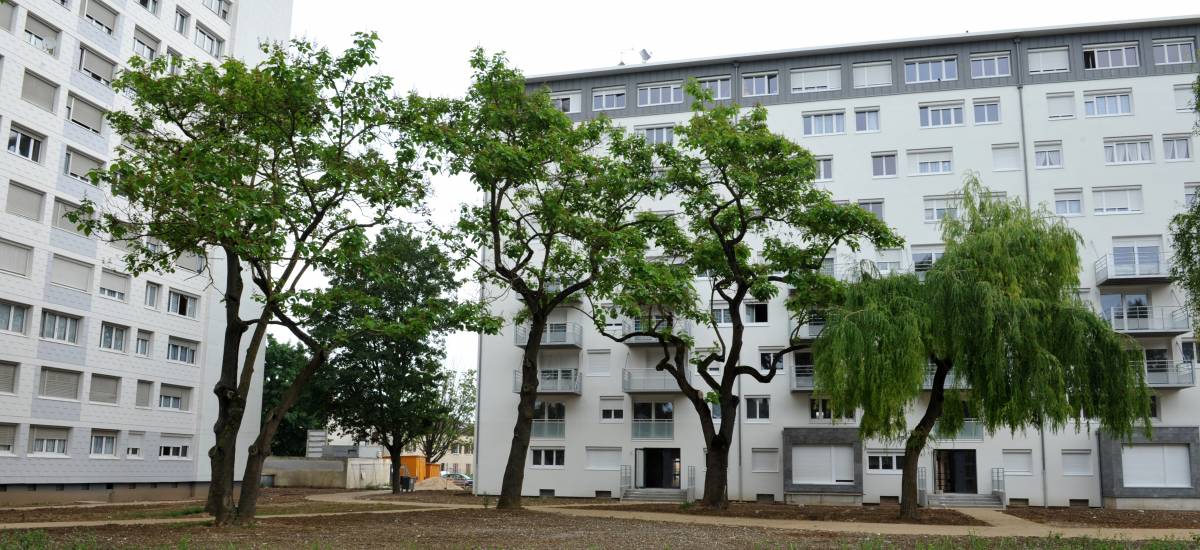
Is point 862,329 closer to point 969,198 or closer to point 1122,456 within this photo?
point 969,198

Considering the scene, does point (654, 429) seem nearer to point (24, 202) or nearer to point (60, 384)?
point (60, 384)

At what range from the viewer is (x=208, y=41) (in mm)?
41094

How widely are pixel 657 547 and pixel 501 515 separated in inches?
303

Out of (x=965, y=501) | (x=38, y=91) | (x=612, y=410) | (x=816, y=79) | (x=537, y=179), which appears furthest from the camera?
(x=816, y=79)

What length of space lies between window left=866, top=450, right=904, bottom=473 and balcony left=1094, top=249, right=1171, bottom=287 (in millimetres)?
10477

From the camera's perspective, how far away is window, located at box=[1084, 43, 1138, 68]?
39844mm

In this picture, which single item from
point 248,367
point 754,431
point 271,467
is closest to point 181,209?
point 248,367

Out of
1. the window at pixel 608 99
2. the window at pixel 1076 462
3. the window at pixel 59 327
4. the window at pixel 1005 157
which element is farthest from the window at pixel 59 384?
the window at pixel 1076 462

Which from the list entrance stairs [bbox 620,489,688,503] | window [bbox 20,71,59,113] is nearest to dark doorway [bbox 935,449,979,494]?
entrance stairs [bbox 620,489,688,503]

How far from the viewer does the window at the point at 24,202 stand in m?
31.5

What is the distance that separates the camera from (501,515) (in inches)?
861

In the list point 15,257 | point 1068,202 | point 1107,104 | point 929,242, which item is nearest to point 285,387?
point 15,257

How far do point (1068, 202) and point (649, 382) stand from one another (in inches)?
744

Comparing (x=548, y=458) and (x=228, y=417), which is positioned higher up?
(x=228, y=417)
